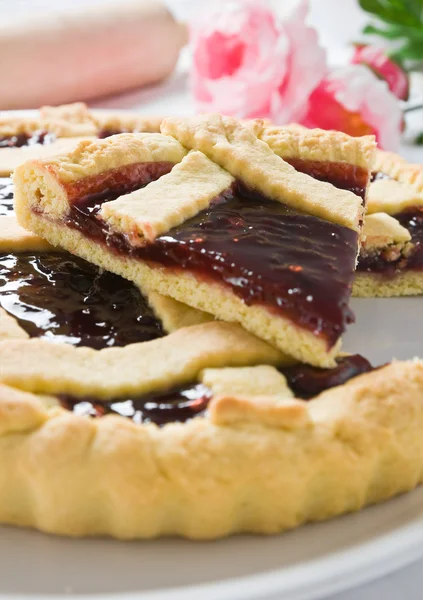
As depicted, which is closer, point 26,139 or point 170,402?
point 170,402

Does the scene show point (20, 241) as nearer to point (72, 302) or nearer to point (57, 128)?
point (72, 302)

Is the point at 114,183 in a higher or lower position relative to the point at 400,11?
lower

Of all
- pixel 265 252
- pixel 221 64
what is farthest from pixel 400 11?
pixel 265 252

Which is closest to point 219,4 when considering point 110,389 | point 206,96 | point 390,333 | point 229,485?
point 206,96

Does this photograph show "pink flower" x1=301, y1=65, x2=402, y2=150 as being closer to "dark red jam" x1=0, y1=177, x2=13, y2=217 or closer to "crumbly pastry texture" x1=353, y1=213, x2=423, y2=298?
"crumbly pastry texture" x1=353, y1=213, x2=423, y2=298

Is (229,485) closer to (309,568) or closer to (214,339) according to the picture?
(309,568)

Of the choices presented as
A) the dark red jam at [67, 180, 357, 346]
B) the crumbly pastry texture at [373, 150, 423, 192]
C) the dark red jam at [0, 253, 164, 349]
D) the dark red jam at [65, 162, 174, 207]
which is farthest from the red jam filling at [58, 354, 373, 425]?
the crumbly pastry texture at [373, 150, 423, 192]
